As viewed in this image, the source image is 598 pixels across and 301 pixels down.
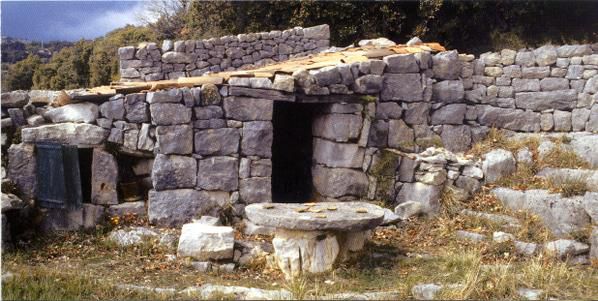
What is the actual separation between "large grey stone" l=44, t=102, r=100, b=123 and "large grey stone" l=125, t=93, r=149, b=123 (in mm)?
437

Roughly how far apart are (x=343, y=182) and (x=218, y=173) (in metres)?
2.01

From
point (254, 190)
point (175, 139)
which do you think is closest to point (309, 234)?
point (254, 190)

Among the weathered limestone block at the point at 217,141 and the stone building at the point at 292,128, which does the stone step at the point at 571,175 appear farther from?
the weathered limestone block at the point at 217,141

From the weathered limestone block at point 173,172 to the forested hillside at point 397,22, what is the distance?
7520 mm

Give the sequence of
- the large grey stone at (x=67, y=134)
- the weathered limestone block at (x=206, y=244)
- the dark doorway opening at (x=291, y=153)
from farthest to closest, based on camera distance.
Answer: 1. the dark doorway opening at (x=291, y=153)
2. the large grey stone at (x=67, y=134)
3. the weathered limestone block at (x=206, y=244)

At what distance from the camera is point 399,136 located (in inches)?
375

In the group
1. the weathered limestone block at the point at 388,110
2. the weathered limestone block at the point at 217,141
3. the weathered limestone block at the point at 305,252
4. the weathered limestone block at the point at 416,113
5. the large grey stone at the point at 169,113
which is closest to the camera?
the weathered limestone block at the point at 305,252

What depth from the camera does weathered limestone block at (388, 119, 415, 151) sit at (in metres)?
9.48

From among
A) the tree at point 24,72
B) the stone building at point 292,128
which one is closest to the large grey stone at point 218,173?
the stone building at point 292,128

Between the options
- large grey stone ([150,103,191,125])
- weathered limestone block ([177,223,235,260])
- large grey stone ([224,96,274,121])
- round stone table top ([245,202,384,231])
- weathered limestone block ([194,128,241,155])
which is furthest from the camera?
large grey stone ([224,96,274,121])

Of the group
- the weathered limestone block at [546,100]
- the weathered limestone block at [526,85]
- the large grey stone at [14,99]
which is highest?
the weathered limestone block at [526,85]

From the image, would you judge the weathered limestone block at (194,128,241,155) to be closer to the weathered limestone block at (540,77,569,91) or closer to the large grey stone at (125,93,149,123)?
the large grey stone at (125,93,149,123)

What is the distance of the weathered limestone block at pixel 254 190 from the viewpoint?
8453 millimetres

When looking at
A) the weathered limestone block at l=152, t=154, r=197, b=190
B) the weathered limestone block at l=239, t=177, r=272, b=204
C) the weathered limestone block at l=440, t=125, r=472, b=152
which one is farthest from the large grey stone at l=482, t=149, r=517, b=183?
the weathered limestone block at l=152, t=154, r=197, b=190
